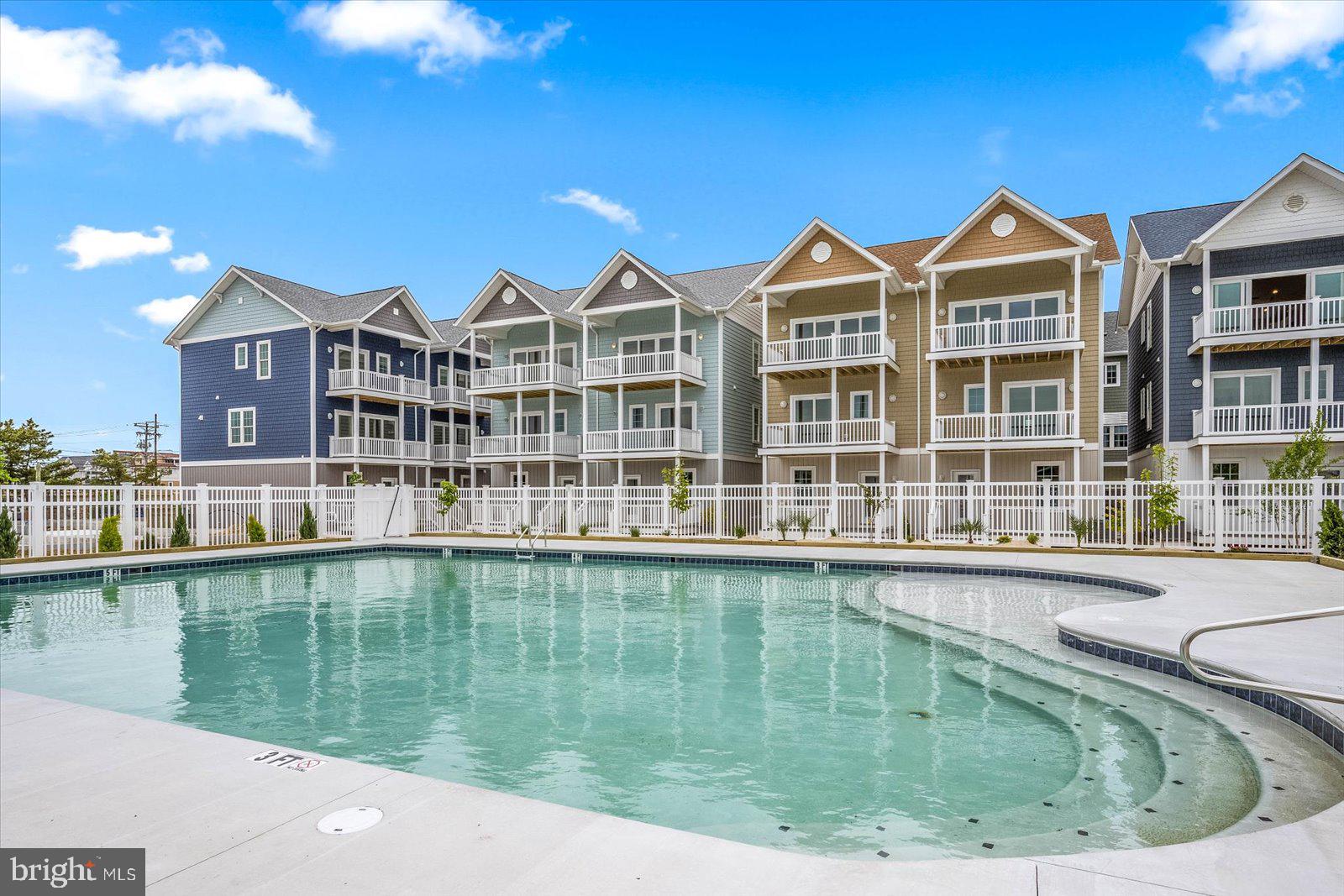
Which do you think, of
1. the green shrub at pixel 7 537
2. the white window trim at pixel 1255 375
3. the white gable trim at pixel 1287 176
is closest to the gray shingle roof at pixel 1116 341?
the white window trim at pixel 1255 375

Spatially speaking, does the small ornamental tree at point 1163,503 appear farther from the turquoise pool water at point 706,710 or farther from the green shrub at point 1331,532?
the turquoise pool water at point 706,710

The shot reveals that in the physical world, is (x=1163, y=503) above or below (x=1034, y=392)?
below

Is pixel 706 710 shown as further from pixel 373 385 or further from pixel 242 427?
pixel 242 427

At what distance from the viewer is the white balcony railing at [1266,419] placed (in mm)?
19312

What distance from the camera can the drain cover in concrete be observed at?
312cm

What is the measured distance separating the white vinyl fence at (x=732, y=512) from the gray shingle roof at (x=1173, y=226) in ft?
27.0

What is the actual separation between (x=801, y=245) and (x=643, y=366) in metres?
6.80

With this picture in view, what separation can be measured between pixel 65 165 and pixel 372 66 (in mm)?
9670

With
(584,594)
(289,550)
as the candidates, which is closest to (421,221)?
(289,550)

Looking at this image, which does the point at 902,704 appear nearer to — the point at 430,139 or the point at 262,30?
the point at 262,30

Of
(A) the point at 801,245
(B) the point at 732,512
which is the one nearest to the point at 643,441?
(B) the point at 732,512

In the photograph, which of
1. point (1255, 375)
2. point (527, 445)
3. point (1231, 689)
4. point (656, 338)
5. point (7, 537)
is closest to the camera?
point (1231, 689)

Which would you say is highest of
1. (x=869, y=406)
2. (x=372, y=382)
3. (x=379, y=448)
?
(x=372, y=382)

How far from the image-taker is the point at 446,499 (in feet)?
76.4
